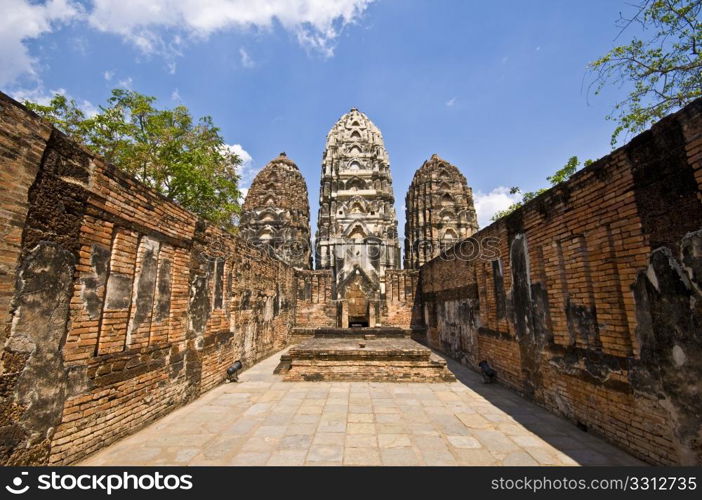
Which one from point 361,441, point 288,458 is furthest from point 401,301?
point 288,458

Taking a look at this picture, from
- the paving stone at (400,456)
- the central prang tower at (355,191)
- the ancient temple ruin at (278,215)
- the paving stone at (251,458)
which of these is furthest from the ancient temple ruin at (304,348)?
the ancient temple ruin at (278,215)

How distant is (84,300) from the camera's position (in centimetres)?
365

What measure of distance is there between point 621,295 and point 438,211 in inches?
1211

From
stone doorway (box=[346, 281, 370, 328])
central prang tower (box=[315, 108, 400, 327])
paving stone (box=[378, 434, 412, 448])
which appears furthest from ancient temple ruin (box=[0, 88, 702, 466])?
central prang tower (box=[315, 108, 400, 327])

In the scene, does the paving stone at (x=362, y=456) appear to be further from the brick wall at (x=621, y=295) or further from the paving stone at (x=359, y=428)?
the brick wall at (x=621, y=295)

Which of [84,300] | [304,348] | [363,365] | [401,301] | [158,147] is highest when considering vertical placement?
[158,147]

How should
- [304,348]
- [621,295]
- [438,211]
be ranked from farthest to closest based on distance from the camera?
[438,211]
[304,348]
[621,295]

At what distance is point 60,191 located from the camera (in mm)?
3383

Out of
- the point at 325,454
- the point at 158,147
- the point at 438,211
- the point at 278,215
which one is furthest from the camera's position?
the point at 438,211

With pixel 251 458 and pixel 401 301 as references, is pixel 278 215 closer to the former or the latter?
pixel 401 301

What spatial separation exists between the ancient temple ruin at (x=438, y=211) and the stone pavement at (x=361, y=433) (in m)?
27.8

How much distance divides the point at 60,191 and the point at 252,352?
6947 mm

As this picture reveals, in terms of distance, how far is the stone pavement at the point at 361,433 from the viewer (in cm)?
361
